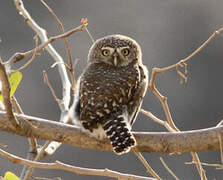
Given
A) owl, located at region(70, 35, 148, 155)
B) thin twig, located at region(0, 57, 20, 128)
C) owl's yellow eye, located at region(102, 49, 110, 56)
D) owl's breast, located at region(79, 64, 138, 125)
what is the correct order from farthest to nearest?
owl's yellow eye, located at region(102, 49, 110, 56) → owl's breast, located at region(79, 64, 138, 125) → owl, located at region(70, 35, 148, 155) → thin twig, located at region(0, 57, 20, 128)

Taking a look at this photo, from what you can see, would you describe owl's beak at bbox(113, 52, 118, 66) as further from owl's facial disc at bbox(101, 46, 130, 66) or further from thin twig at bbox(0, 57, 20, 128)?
thin twig at bbox(0, 57, 20, 128)

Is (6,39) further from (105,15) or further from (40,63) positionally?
(105,15)

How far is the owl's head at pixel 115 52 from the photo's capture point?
4.01 meters

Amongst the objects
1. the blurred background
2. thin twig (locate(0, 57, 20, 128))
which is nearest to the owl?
thin twig (locate(0, 57, 20, 128))

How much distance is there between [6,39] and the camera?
28.4 feet

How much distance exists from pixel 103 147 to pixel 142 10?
644 cm

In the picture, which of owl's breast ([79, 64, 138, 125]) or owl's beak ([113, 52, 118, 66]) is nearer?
owl's breast ([79, 64, 138, 125])

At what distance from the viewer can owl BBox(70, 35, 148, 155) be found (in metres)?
3.14

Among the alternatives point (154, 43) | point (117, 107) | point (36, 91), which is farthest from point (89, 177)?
point (117, 107)

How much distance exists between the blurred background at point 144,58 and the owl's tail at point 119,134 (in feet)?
14.7

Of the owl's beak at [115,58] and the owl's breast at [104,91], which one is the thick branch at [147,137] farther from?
the owl's beak at [115,58]

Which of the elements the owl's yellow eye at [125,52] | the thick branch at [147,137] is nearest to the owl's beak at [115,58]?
the owl's yellow eye at [125,52]

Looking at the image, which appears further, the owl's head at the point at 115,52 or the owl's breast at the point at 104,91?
the owl's head at the point at 115,52

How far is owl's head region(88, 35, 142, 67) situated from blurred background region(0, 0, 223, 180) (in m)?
3.56
